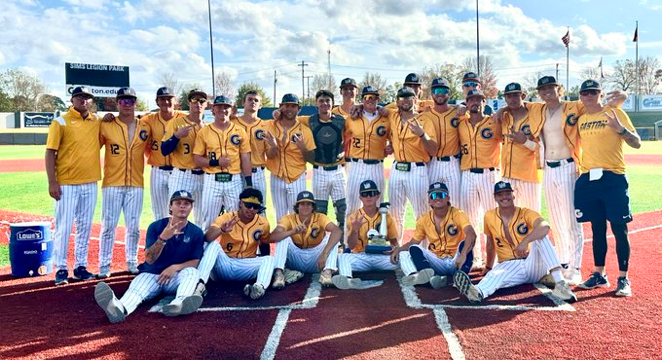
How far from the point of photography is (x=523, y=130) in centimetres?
578

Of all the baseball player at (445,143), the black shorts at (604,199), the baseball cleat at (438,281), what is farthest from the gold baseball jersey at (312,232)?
the black shorts at (604,199)

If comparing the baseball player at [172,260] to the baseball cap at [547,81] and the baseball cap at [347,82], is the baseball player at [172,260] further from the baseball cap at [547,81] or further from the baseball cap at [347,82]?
the baseball cap at [547,81]

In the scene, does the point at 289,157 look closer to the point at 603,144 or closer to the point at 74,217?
the point at 74,217

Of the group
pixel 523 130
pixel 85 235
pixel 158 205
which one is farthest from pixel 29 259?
pixel 523 130

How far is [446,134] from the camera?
6117mm

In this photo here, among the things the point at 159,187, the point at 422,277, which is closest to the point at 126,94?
the point at 159,187

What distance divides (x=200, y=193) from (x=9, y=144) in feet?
112

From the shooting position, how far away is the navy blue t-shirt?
4.88 metres

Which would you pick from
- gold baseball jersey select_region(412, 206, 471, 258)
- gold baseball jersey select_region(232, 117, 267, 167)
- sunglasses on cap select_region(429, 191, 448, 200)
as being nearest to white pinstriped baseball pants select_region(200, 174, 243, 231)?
gold baseball jersey select_region(232, 117, 267, 167)

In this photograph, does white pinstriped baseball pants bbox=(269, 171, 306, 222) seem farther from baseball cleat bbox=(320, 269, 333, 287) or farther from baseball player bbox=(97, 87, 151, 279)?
baseball player bbox=(97, 87, 151, 279)

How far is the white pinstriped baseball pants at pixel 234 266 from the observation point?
507cm

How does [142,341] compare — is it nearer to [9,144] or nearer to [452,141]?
[452,141]

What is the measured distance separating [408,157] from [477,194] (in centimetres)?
91

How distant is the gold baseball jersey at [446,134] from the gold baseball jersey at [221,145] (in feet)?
7.23
